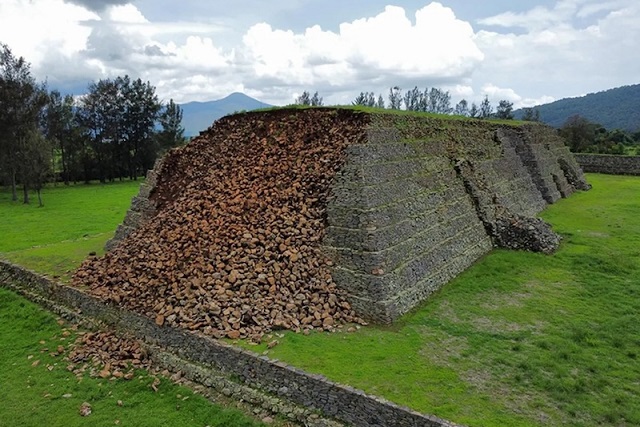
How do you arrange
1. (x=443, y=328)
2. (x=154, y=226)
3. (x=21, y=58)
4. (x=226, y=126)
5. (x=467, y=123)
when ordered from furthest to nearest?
(x=21, y=58) < (x=467, y=123) < (x=226, y=126) < (x=154, y=226) < (x=443, y=328)

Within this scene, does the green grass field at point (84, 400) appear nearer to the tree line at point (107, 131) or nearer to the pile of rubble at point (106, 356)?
the pile of rubble at point (106, 356)

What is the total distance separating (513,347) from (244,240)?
7372 millimetres

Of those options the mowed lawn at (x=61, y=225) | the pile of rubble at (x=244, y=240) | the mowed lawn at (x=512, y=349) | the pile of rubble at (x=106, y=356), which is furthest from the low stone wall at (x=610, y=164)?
the pile of rubble at (x=106, y=356)

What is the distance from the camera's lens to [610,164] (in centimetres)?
3988

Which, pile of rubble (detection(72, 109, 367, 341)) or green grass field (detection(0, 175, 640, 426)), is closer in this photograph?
green grass field (detection(0, 175, 640, 426))

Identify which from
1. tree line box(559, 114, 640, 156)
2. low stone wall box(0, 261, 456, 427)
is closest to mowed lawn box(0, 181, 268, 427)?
low stone wall box(0, 261, 456, 427)

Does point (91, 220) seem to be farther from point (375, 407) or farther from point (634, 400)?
point (634, 400)

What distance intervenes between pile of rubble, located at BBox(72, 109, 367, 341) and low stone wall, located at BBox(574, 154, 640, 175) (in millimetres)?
33600

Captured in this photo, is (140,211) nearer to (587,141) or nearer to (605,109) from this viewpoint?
(587,141)

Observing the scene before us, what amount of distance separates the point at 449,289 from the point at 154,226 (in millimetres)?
9756

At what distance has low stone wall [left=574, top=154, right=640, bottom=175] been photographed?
38.5 meters

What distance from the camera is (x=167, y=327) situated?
11781 mm

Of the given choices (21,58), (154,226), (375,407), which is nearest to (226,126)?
(154,226)

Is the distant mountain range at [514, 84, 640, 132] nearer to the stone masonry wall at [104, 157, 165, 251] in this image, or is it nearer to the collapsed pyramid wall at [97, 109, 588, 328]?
the collapsed pyramid wall at [97, 109, 588, 328]
